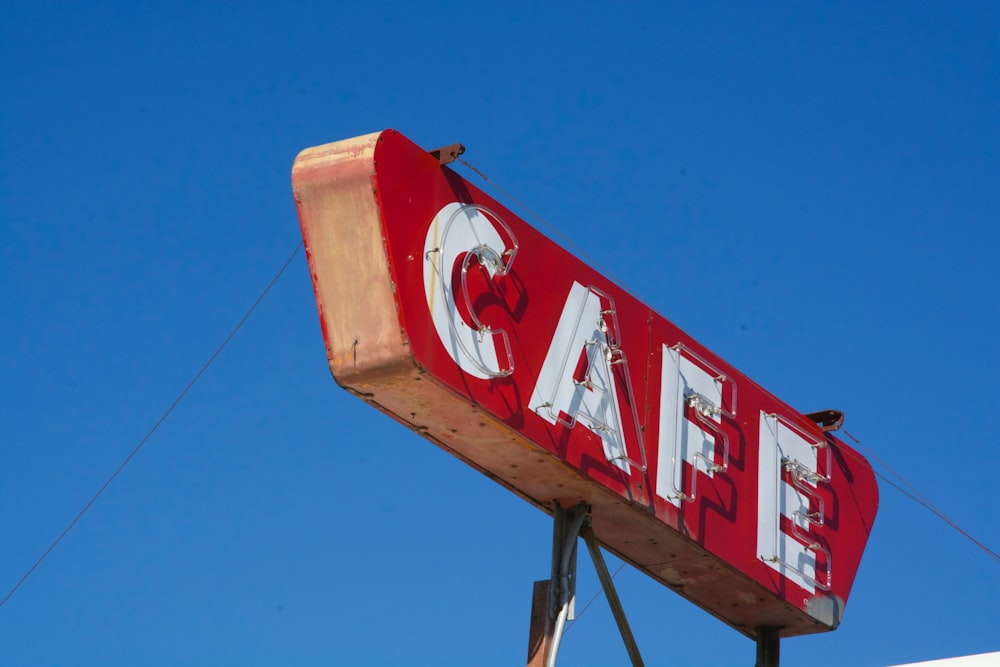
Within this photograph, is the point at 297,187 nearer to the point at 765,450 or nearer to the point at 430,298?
the point at 430,298

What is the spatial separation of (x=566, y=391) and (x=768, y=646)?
392cm

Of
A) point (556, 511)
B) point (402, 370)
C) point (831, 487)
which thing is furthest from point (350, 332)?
point (831, 487)

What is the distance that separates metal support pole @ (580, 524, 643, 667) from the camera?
12016 mm

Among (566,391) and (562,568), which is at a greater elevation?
(566,391)

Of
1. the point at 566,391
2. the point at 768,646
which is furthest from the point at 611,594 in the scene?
the point at 768,646

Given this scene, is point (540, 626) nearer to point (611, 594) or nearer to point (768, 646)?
point (611, 594)

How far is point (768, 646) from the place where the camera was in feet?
46.8

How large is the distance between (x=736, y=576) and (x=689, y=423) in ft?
4.33

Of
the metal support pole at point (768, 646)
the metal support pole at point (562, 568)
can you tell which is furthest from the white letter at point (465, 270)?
the metal support pole at point (768, 646)

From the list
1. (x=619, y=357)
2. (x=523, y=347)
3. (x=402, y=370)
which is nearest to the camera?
(x=402, y=370)

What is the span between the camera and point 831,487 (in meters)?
14.9

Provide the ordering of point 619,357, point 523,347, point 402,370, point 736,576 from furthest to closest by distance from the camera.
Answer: point 736,576
point 619,357
point 523,347
point 402,370

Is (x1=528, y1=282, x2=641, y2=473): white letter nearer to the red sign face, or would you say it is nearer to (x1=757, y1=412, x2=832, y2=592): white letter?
the red sign face

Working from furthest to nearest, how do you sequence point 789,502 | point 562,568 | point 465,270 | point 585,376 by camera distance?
point 789,502
point 585,376
point 562,568
point 465,270
